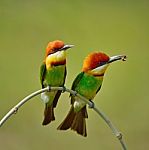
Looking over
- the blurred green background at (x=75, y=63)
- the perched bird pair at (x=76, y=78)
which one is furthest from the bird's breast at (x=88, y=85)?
the blurred green background at (x=75, y=63)

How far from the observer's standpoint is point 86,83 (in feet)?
3.97

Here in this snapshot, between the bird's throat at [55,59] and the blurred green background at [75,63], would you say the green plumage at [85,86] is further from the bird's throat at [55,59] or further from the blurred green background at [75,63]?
the blurred green background at [75,63]

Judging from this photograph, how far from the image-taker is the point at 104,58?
3.79ft

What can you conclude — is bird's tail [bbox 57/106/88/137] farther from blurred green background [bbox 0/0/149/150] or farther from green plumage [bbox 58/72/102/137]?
blurred green background [bbox 0/0/149/150]

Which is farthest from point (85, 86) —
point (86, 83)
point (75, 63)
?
point (75, 63)

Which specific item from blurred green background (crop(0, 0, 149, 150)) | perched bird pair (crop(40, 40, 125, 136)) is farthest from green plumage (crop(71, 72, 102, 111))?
blurred green background (crop(0, 0, 149, 150))

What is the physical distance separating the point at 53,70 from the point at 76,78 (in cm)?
7

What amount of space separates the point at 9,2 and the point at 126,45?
557 mm

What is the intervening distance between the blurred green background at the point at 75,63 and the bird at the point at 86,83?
0.81 m

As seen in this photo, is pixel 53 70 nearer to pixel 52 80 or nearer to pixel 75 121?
pixel 52 80

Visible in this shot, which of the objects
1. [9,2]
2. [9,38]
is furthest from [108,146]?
[9,2]

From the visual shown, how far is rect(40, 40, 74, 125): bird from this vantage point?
1.19m

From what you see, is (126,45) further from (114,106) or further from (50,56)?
(50,56)

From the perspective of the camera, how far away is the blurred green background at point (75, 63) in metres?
2.04
